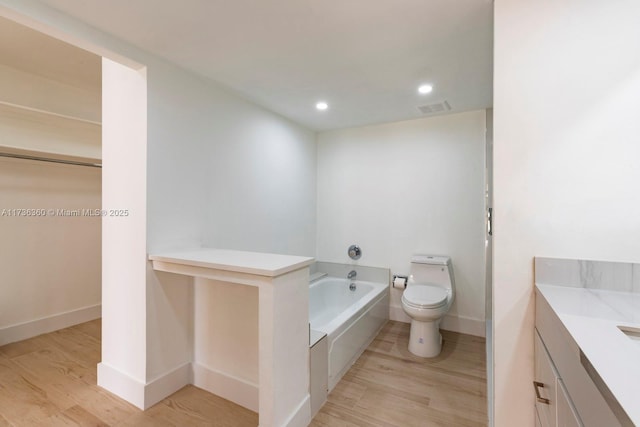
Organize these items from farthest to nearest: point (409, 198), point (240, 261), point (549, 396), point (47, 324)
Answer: point (409, 198) < point (47, 324) < point (240, 261) < point (549, 396)

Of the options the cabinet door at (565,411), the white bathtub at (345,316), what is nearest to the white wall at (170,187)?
the white bathtub at (345,316)

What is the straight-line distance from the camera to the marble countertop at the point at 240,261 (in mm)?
1338

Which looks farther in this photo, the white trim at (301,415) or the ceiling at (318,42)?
the white trim at (301,415)

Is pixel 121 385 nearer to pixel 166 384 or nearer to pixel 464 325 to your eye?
pixel 166 384

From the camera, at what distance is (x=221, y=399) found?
1.80 meters

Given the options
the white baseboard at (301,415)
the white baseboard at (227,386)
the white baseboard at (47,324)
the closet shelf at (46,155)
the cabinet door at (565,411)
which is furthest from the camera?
the white baseboard at (47,324)

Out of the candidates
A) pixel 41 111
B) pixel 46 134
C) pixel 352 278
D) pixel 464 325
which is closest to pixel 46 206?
pixel 46 134

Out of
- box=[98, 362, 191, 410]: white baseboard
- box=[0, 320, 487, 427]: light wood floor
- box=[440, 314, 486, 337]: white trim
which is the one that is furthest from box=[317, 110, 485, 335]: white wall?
box=[98, 362, 191, 410]: white baseboard

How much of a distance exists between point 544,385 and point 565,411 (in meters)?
0.30

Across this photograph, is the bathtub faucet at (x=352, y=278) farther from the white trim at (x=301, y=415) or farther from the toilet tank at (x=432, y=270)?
the white trim at (x=301, y=415)

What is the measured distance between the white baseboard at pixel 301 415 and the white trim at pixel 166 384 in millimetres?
897

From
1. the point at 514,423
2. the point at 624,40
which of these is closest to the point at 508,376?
the point at 514,423

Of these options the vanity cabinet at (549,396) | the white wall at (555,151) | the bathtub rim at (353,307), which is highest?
the white wall at (555,151)

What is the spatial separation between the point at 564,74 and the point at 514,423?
158cm
